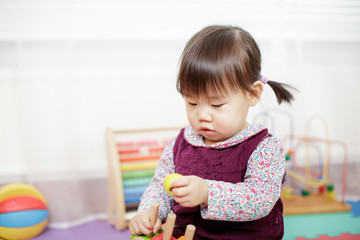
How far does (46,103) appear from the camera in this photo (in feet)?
4.52

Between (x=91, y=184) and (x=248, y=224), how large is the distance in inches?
39.6

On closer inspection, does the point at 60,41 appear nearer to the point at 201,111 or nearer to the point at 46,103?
the point at 46,103

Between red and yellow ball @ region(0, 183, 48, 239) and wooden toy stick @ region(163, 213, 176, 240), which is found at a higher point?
wooden toy stick @ region(163, 213, 176, 240)

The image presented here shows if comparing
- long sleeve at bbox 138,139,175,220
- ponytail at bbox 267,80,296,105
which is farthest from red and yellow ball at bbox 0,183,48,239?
ponytail at bbox 267,80,296,105

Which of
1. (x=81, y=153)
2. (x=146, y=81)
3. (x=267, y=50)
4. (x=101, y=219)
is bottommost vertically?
(x=101, y=219)

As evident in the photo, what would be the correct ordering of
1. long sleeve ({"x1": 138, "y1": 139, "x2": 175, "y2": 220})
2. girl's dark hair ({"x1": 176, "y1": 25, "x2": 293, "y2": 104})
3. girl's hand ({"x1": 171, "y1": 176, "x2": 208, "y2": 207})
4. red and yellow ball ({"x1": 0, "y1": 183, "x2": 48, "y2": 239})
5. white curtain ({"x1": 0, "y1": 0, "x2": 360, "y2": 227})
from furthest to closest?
white curtain ({"x1": 0, "y1": 0, "x2": 360, "y2": 227}), red and yellow ball ({"x1": 0, "y1": 183, "x2": 48, "y2": 239}), long sleeve ({"x1": 138, "y1": 139, "x2": 175, "y2": 220}), girl's dark hair ({"x1": 176, "y1": 25, "x2": 293, "y2": 104}), girl's hand ({"x1": 171, "y1": 176, "x2": 208, "y2": 207})

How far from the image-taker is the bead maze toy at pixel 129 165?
1.24 metres

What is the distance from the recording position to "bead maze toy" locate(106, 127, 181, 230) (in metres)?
1.24

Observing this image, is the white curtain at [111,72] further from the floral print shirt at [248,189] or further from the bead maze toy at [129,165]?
the floral print shirt at [248,189]

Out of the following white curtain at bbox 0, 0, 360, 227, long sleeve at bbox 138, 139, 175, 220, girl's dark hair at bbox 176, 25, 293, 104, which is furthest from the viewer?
white curtain at bbox 0, 0, 360, 227

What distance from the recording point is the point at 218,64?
0.69 m

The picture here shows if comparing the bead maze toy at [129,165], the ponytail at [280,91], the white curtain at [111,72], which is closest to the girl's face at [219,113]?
the ponytail at [280,91]

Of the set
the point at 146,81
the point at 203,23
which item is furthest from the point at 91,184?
the point at 203,23

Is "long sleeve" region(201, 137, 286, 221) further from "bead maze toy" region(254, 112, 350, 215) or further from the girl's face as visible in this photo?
"bead maze toy" region(254, 112, 350, 215)
